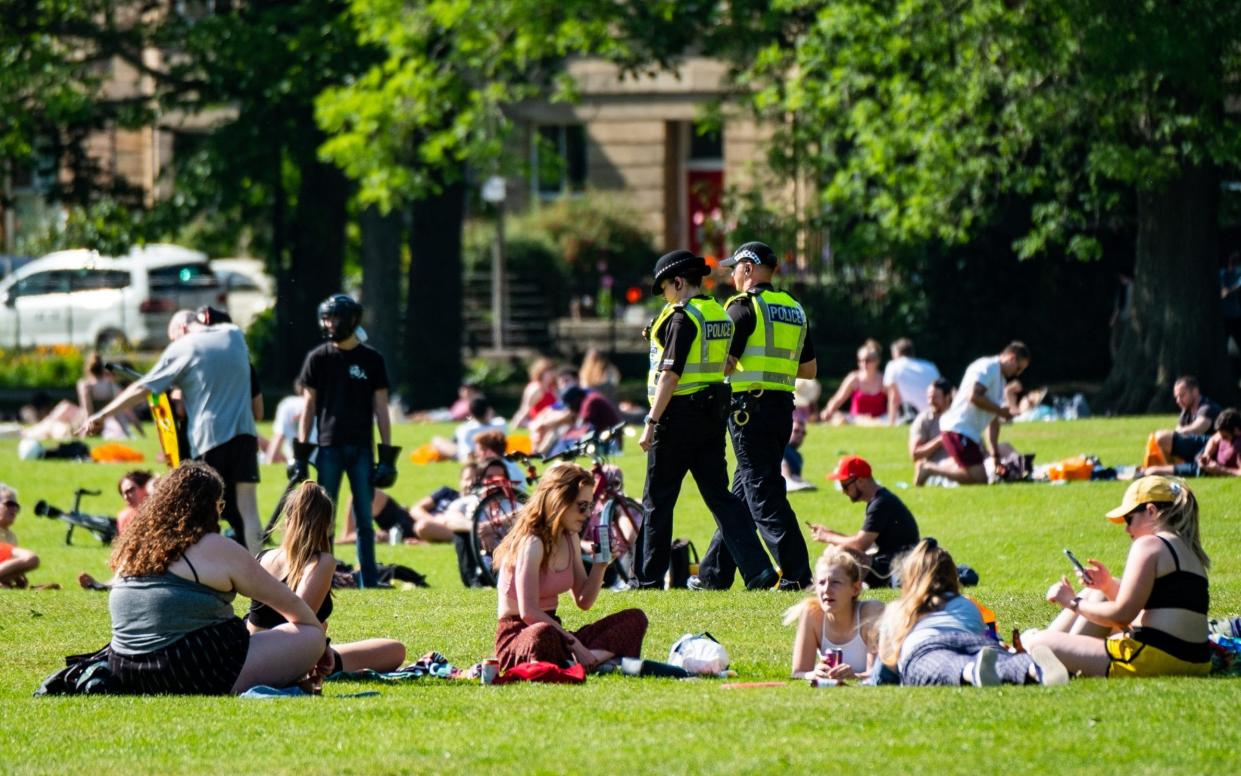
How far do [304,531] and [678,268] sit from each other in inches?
122

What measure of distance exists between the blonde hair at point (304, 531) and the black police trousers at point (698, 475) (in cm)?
282

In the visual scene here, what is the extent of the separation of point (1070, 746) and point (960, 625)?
155 centimetres

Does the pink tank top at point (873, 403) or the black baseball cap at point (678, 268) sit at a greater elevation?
the black baseball cap at point (678, 268)

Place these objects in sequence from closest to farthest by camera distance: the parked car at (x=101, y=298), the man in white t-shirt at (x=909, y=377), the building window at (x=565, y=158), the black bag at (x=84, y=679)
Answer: the black bag at (x=84, y=679)
the man in white t-shirt at (x=909, y=377)
the parked car at (x=101, y=298)
the building window at (x=565, y=158)

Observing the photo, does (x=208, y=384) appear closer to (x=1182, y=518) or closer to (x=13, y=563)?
(x=13, y=563)

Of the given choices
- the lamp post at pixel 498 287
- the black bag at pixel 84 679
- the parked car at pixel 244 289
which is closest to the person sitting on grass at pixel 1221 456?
the black bag at pixel 84 679

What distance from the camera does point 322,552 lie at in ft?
31.8

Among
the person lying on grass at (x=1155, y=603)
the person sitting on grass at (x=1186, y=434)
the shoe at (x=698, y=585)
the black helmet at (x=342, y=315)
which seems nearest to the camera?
the person lying on grass at (x=1155, y=603)

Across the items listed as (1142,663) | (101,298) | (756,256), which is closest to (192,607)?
(1142,663)

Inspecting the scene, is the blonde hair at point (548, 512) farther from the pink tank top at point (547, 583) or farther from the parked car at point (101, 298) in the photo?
the parked car at point (101, 298)

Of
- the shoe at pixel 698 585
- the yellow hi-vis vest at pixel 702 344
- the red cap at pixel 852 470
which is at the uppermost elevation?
the yellow hi-vis vest at pixel 702 344

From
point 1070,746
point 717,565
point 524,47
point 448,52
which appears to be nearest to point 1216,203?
point 524,47

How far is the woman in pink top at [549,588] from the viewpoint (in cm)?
950

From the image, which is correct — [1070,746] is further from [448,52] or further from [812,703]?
[448,52]
